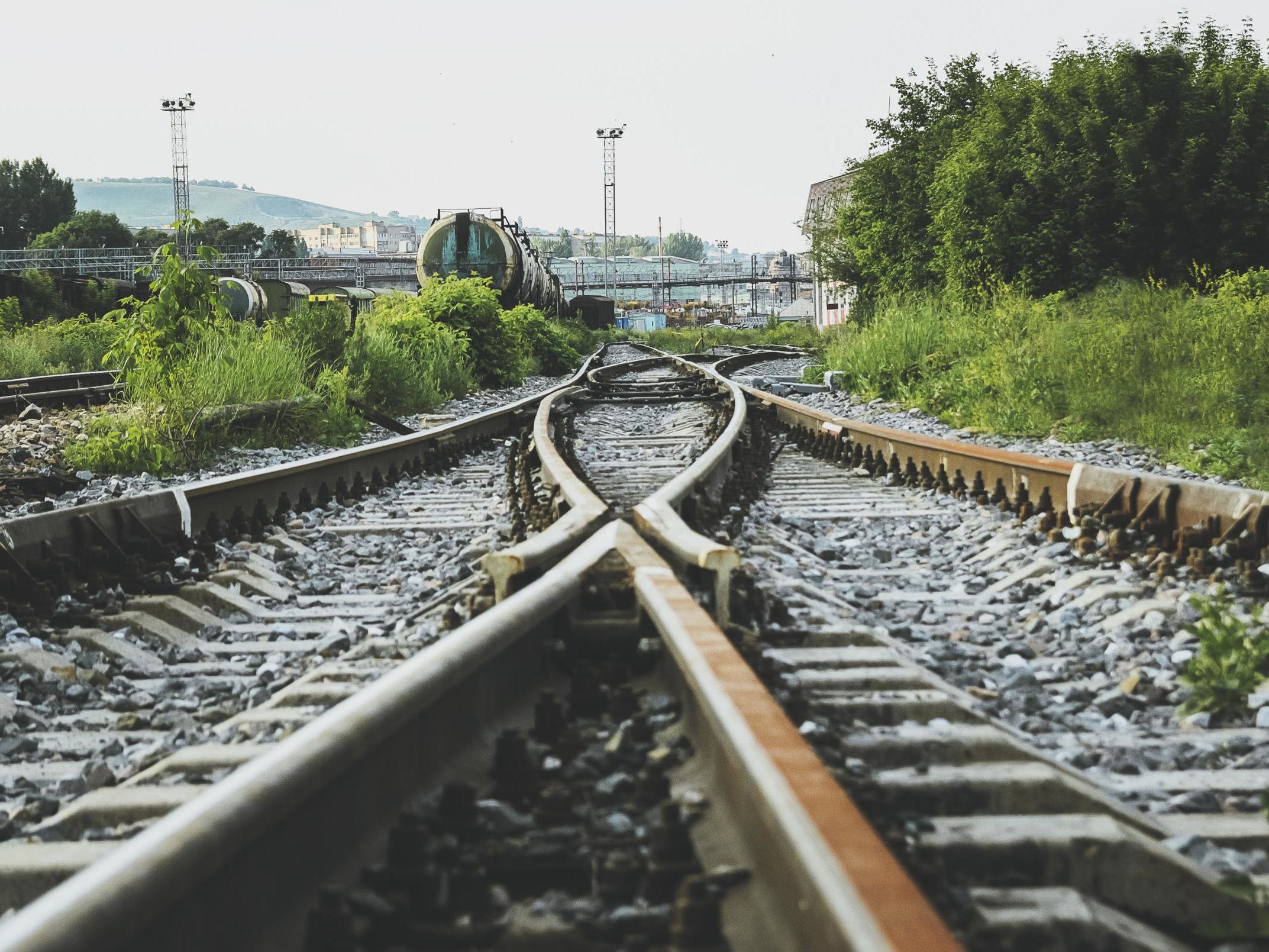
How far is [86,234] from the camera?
3713 inches

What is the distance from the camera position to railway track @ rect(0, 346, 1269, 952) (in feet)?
5.14

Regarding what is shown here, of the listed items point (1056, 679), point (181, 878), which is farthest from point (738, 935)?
point (1056, 679)

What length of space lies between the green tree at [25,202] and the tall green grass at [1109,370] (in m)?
101

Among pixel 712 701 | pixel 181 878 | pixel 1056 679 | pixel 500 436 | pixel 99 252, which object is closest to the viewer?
pixel 181 878

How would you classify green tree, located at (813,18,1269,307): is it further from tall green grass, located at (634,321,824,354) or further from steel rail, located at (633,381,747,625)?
tall green grass, located at (634,321,824,354)

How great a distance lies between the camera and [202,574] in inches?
189

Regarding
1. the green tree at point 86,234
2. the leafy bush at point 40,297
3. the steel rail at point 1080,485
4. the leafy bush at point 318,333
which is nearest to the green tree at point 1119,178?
the leafy bush at point 318,333

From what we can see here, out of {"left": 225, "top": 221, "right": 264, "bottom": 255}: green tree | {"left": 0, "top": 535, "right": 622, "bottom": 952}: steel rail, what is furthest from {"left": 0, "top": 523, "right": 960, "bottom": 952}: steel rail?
{"left": 225, "top": 221, "right": 264, "bottom": 255}: green tree

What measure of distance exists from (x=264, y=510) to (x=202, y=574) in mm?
1182

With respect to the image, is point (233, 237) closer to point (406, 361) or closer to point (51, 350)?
point (51, 350)

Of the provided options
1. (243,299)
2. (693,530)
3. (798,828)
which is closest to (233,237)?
(243,299)

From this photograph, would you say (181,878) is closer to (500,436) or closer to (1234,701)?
(1234,701)

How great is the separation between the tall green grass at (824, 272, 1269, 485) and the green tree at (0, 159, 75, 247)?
100585 mm

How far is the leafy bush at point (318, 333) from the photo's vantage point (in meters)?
13.1
